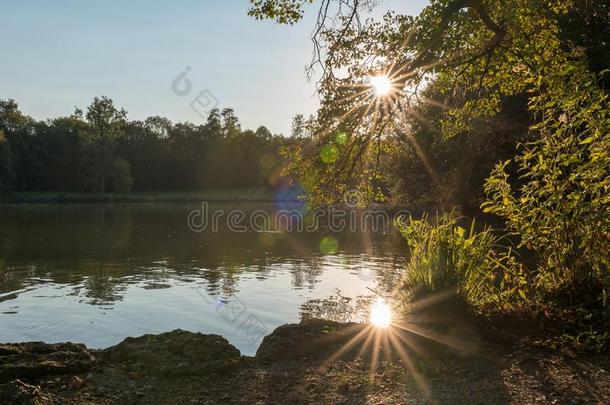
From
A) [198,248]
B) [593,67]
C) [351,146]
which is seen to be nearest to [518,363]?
[351,146]

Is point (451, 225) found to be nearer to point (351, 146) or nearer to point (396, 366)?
point (351, 146)

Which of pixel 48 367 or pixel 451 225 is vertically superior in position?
pixel 451 225

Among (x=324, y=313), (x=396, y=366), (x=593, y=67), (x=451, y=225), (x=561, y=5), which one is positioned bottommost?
(x=324, y=313)

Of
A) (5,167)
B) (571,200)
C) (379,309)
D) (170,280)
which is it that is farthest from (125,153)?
(571,200)

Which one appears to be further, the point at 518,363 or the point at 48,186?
the point at 48,186

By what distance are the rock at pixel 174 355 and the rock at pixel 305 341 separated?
0.48m

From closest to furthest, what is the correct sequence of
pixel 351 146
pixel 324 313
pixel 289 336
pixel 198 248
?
pixel 289 336, pixel 351 146, pixel 324 313, pixel 198 248

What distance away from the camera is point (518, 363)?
20.4 ft

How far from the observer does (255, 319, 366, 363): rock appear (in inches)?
276

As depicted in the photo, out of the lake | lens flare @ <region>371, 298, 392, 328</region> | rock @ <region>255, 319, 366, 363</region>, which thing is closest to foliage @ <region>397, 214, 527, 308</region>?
rock @ <region>255, 319, 366, 363</region>

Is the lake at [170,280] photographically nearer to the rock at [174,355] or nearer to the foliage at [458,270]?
the rock at [174,355]

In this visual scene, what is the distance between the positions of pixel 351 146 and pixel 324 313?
17.0ft

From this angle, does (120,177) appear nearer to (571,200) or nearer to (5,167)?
(5,167)

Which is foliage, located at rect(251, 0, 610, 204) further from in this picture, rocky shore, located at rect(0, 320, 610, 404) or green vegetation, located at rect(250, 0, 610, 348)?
rocky shore, located at rect(0, 320, 610, 404)
